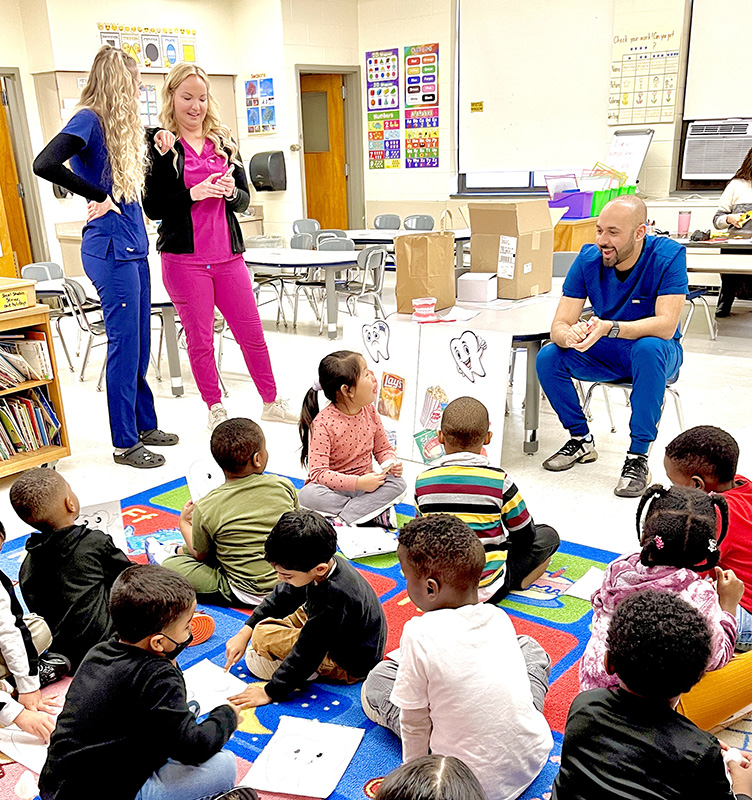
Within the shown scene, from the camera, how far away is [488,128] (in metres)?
9.12

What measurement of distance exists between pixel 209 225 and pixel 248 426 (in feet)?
6.35

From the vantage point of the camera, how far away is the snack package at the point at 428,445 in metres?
3.75

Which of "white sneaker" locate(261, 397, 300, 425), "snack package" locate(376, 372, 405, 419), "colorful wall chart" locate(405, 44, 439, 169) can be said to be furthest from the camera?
"colorful wall chart" locate(405, 44, 439, 169)

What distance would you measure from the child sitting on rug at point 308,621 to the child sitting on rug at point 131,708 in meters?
0.36

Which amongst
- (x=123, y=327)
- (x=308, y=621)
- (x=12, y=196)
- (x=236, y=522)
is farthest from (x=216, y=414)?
(x=12, y=196)

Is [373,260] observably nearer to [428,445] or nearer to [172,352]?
[172,352]

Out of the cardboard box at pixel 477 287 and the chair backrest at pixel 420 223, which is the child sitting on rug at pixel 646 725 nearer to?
the cardboard box at pixel 477 287

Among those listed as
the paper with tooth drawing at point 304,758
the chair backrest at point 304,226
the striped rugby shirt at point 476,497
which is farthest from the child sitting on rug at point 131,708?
the chair backrest at point 304,226

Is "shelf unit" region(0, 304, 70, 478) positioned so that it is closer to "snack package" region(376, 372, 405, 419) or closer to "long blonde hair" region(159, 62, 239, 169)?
"long blonde hair" region(159, 62, 239, 169)

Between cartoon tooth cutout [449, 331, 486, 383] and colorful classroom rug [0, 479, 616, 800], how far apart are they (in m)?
0.68

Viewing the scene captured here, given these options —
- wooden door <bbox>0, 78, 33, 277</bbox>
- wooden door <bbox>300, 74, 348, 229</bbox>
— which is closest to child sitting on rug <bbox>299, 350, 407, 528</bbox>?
wooden door <bbox>0, 78, 33, 277</bbox>

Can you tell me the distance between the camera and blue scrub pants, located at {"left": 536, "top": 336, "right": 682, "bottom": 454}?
134 inches

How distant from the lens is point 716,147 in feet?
24.5

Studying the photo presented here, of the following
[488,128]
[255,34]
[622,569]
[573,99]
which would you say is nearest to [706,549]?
[622,569]
